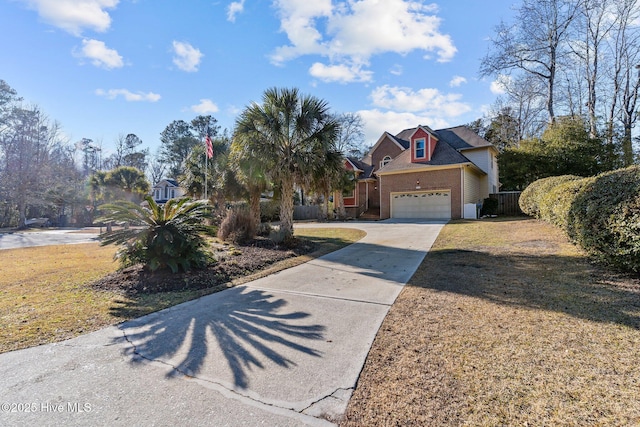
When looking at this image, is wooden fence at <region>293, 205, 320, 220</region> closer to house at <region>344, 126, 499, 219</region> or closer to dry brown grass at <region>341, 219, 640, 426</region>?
house at <region>344, 126, 499, 219</region>

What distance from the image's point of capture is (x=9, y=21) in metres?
7.84

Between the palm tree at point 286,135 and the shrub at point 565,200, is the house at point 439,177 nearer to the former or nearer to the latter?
the shrub at point 565,200

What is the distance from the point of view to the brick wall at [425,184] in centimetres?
1995

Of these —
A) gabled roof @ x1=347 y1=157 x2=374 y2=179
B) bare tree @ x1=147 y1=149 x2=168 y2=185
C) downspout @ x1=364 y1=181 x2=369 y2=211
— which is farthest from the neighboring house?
downspout @ x1=364 y1=181 x2=369 y2=211

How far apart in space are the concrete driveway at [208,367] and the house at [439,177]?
17466 millimetres

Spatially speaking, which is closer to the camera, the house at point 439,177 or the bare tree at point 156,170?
the house at point 439,177

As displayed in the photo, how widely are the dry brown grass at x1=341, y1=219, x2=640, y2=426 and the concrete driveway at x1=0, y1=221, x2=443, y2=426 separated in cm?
36

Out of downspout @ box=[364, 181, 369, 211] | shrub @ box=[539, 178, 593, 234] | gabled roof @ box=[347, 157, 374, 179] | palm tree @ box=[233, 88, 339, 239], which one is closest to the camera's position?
shrub @ box=[539, 178, 593, 234]

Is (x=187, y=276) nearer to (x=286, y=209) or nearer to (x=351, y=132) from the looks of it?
(x=286, y=209)

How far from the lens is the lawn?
3760 millimetres

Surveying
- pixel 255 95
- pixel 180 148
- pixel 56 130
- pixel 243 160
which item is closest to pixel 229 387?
pixel 243 160

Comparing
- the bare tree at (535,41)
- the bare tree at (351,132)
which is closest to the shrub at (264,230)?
the bare tree at (535,41)

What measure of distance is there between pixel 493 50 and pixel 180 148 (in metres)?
43.3

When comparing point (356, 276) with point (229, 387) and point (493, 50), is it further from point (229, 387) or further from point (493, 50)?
point (493, 50)
